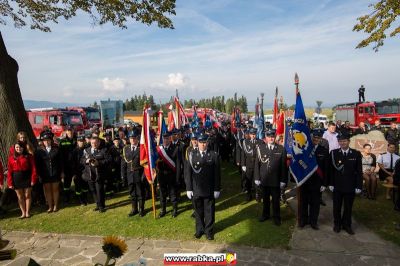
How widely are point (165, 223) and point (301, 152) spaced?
3455 millimetres

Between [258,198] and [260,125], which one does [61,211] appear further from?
[260,125]

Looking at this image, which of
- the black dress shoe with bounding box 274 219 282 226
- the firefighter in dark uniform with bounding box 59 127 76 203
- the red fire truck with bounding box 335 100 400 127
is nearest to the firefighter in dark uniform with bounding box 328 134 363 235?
the black dress shoe with bounding box 274 219 282 226

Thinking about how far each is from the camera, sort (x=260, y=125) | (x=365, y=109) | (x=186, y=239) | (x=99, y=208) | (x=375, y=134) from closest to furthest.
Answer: (x=186, y=239) < (x=99, y=208) < (x=260, y=125) < (x=375, y=134) < (x=365, y=109)

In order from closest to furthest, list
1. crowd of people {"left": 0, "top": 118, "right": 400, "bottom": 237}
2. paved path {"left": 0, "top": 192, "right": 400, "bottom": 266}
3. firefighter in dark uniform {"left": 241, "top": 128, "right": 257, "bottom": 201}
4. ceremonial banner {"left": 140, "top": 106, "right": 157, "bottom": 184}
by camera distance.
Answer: paved path {"left": 0, "top": 192, "right": 400, "bottom": 266} < crowd of people {"left": 0, "top": 118, "right": 400, "bottom": 237} < ceremonial banner {"left": 140, "top": 106, "right": 157, "bottom": 184} < firefighter in dark uniform {"left": 241, "top": 128, "right": 257, "bottom": 201}

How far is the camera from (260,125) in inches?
407

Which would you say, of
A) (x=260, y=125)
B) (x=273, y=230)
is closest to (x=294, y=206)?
(x=273, y=230)

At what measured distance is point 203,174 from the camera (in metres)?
6.39

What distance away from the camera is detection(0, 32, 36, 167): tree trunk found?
9.18m

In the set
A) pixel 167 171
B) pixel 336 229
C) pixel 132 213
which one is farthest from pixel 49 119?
pixel 336 229

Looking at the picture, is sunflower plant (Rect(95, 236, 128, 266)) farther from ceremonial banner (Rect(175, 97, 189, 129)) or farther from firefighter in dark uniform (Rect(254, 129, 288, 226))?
ceremonial banner (Rect(175, 97, 189, 129))

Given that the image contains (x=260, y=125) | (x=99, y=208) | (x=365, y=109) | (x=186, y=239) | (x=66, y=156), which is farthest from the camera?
(x=365, y=109)

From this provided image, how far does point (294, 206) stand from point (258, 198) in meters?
0.97

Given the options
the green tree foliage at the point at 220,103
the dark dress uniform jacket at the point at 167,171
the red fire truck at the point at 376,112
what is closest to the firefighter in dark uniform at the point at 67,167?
the dark dress uniform jacket at the point at 167,171

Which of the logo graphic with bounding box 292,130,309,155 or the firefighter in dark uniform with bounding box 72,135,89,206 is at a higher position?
the logo graphic with bounding box 292,130,309,155
